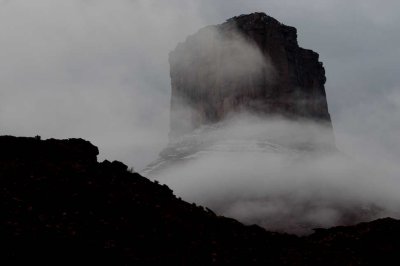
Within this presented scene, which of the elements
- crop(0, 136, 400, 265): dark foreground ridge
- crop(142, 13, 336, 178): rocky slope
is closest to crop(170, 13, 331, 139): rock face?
crop(142, 13, 336, 178): rocky slope

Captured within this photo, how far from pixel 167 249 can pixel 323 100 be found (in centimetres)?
13801

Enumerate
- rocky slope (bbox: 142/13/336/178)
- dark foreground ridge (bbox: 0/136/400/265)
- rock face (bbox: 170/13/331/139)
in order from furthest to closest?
rock face (bbox: 170/13/331/139) < rocky slope (bbox: 142/13/336/178) < dark foreground ridge (bbox: 0/136/400/265)

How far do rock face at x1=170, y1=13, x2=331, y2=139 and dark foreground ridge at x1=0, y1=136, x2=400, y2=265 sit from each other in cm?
11813

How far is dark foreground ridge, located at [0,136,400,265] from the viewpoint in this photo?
58.1 ft

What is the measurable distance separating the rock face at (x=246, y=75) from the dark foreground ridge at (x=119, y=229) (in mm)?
118133

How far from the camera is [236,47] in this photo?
14775cm

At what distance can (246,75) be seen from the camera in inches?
5738

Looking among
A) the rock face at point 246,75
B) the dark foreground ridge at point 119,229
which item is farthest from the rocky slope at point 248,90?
the dark foreground ridge at point 119,229

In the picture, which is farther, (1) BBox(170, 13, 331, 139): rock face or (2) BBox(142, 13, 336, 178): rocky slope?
(1) BBox(170, 13, 331, 139): rock face

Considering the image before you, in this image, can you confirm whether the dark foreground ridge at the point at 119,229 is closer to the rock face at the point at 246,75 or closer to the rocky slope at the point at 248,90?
the rocky slope at the point at 248,90

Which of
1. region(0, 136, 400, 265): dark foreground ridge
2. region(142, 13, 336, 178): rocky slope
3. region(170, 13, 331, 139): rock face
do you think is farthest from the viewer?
region(170, 13, 331, 139): rock face

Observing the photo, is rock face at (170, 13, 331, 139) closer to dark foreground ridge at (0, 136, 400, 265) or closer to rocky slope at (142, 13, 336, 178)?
rocky slope at (142, 13, 336, 178)

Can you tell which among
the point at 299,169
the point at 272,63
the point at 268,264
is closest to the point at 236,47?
the point at 272,63

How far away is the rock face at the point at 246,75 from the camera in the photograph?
14375cm
